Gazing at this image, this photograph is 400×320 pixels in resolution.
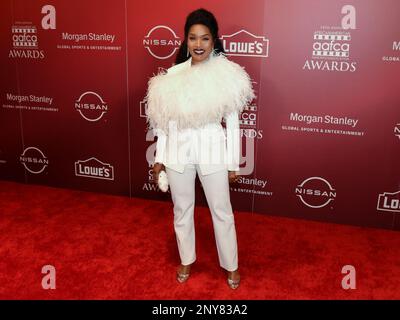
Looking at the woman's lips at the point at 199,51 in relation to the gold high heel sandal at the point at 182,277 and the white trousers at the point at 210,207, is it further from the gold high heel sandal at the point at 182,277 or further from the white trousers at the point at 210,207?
the gold high heel sandal at the point at 182,277

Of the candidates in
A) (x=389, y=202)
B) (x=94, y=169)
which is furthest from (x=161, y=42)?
(x=389, y=202)

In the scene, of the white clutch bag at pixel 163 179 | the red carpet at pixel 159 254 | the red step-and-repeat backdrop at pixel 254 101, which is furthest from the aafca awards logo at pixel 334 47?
the white clutch bag at pixel 163 179

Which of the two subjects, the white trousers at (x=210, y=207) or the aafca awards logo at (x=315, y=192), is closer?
the white trousers at (x=210, y=207)

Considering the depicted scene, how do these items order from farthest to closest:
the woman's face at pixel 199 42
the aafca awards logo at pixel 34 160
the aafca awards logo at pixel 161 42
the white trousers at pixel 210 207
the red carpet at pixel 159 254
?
the aafca awards logo at pixel 34 160 < the aafca awards logo at pixel 161 42 < the red carpet at pixel 159 254 < the white trousers at pixel 210 207 < the woman's face at pixel 199 42

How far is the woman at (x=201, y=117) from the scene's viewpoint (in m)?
2.05

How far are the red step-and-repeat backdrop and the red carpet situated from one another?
0.88 ft

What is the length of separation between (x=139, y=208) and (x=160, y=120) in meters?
1.45

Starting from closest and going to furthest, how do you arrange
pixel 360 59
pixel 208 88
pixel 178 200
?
1. pixel 208 88
2. pixel 178 200
3. pixel 360 59

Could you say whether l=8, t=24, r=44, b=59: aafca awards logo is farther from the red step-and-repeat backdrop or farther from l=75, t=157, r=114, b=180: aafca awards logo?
l=75, t=157, r=114, b=180: aafca awards logo

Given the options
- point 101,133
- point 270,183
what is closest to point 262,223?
point 270,183

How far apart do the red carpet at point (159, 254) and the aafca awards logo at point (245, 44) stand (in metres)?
1.26

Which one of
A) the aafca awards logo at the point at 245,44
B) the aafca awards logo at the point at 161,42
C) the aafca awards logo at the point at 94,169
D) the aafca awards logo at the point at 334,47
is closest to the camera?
the aafca awards logo at the point at 334,47

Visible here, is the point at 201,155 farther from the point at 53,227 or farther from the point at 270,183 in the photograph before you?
the point at 53,227

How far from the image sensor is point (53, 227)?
3.05 meters
